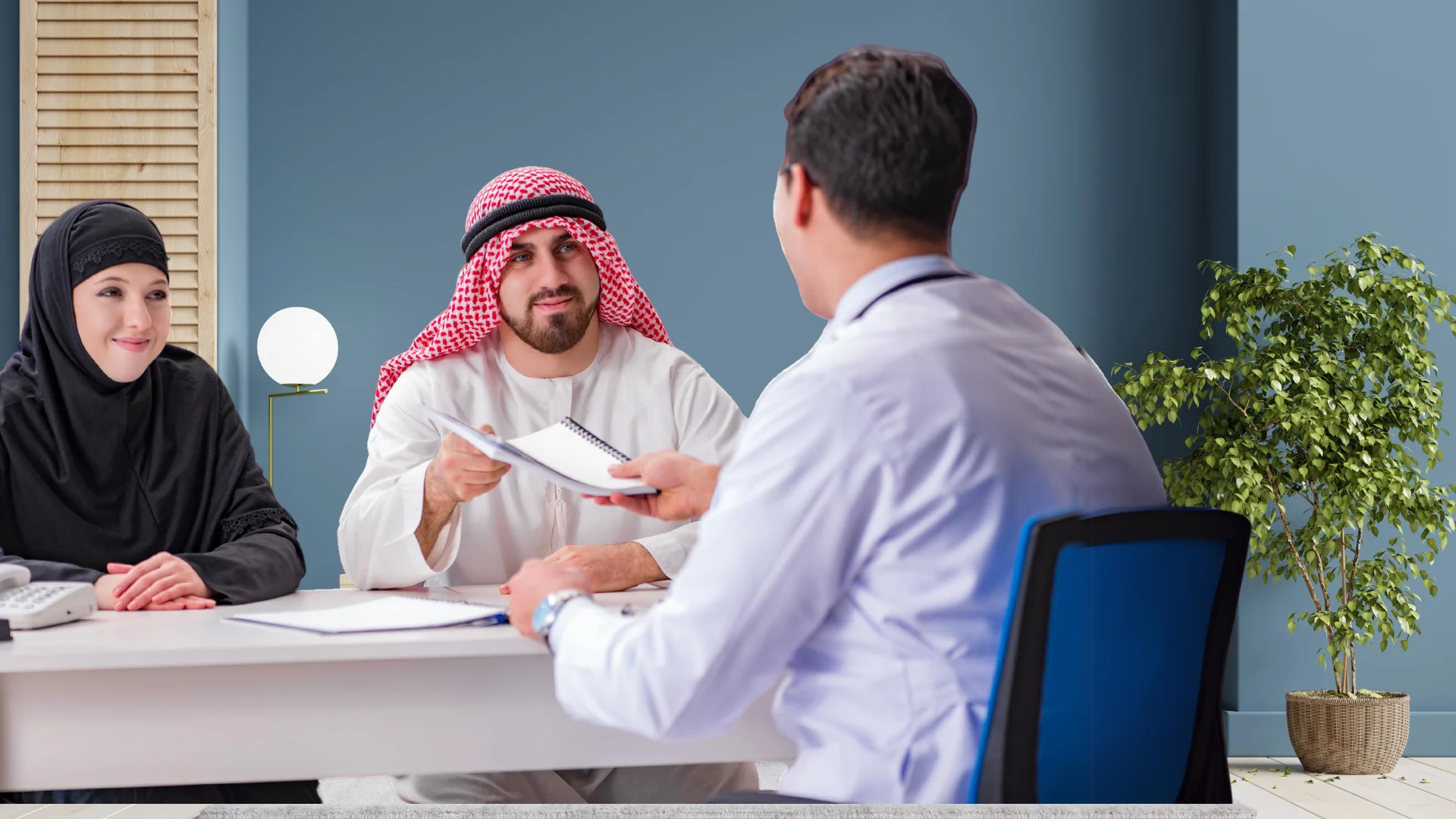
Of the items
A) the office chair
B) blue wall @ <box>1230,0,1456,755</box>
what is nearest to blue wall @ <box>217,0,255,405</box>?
the office chair

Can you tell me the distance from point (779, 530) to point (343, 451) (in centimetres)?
79

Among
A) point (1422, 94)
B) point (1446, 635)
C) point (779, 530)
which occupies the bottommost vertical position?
point (1446, 635)

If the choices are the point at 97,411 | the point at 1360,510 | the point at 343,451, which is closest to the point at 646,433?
the point at 343,451

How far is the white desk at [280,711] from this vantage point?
986 mm

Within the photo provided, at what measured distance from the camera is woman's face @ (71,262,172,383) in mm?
1403

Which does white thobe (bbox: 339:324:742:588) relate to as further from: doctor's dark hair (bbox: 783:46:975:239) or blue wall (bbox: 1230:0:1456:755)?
blue wall (bbox: 1230:0:1456:755)

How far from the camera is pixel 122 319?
149 cm

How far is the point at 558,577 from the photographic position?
100cm

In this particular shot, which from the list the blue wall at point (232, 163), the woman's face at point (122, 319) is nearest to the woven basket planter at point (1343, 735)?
the blue wall at point (232, 163)

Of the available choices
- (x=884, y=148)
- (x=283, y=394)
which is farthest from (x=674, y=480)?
(x=283, y=394)

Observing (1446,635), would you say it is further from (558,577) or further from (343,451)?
(343,451)

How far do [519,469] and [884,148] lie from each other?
0.71m

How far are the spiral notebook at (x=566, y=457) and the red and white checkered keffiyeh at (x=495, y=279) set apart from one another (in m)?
0.36

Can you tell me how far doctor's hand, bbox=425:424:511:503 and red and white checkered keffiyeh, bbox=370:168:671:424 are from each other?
0.42ft
